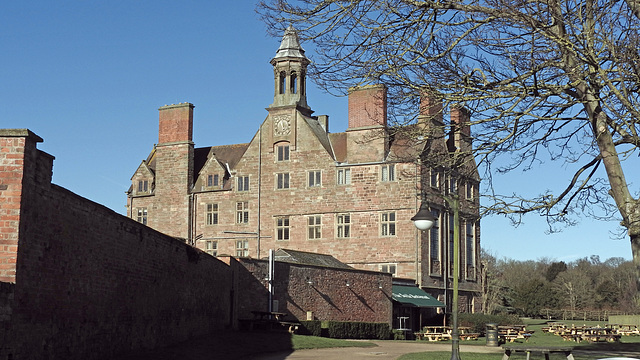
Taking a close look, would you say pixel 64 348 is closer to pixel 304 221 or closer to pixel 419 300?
pixel 419 300

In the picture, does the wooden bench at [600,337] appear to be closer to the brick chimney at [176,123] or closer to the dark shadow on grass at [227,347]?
the dark shadow on grass at [227,347]

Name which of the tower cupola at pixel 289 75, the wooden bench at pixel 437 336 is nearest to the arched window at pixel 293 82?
the tower cupola at pixel 289 75

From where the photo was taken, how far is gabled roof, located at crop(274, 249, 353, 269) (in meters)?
39.0

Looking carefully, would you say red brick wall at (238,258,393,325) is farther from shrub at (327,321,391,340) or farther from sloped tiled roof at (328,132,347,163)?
sloped tiled roof at (328,132,347,163)

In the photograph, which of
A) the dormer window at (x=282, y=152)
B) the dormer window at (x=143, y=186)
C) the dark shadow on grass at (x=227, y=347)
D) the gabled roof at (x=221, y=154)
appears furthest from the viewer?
the dormer window at (x=143, y=186)

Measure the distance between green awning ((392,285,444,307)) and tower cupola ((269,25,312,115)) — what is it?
13.8 meters

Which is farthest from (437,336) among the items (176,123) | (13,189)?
(13,189)

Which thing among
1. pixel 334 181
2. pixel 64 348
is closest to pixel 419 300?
pixel 334 181

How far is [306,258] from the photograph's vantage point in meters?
40.7

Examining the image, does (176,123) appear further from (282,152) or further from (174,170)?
(282,152)

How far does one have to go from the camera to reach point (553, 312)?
79438mm

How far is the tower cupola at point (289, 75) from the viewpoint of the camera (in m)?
49.4

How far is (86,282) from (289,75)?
33.7 metres

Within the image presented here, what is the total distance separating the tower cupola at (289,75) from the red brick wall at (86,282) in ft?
83.2
